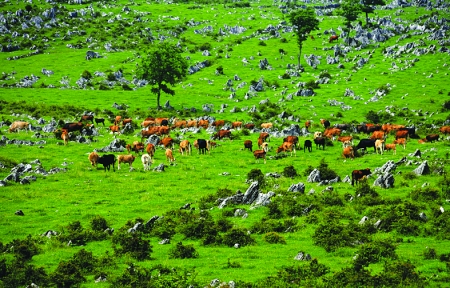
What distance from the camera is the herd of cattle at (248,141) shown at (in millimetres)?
38312

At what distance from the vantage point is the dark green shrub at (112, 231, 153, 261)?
20828mm

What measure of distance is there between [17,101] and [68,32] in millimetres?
55875

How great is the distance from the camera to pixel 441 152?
124 feet

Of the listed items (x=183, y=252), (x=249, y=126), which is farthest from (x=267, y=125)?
(x=183, y=252)

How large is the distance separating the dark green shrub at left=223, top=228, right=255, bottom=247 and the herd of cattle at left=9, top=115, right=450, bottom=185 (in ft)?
36.5

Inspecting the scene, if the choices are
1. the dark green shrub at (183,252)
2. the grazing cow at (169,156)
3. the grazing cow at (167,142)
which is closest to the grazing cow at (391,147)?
the grazing cow at (169,156)

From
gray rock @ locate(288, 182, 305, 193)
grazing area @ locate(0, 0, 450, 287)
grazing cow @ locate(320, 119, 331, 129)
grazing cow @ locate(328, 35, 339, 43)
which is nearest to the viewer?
grazing area @ locate(0, 0, 450, 287)

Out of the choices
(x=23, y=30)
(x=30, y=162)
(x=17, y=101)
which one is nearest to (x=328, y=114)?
(x=30, y=162)

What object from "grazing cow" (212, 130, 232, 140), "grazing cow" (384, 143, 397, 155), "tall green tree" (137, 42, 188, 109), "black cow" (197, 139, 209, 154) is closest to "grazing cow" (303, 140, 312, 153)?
"grazing cow" (384, 143, 397, 155)

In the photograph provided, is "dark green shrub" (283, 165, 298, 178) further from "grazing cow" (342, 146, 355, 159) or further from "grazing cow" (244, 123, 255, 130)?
"grazing cow" (244, 123, 255, 130)

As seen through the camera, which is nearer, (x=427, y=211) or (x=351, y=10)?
(x=427, y=211)

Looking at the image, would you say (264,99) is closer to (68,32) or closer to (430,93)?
(430,93)

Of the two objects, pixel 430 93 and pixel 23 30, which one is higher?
pixel 23 30

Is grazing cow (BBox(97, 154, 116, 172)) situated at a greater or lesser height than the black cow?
greater
